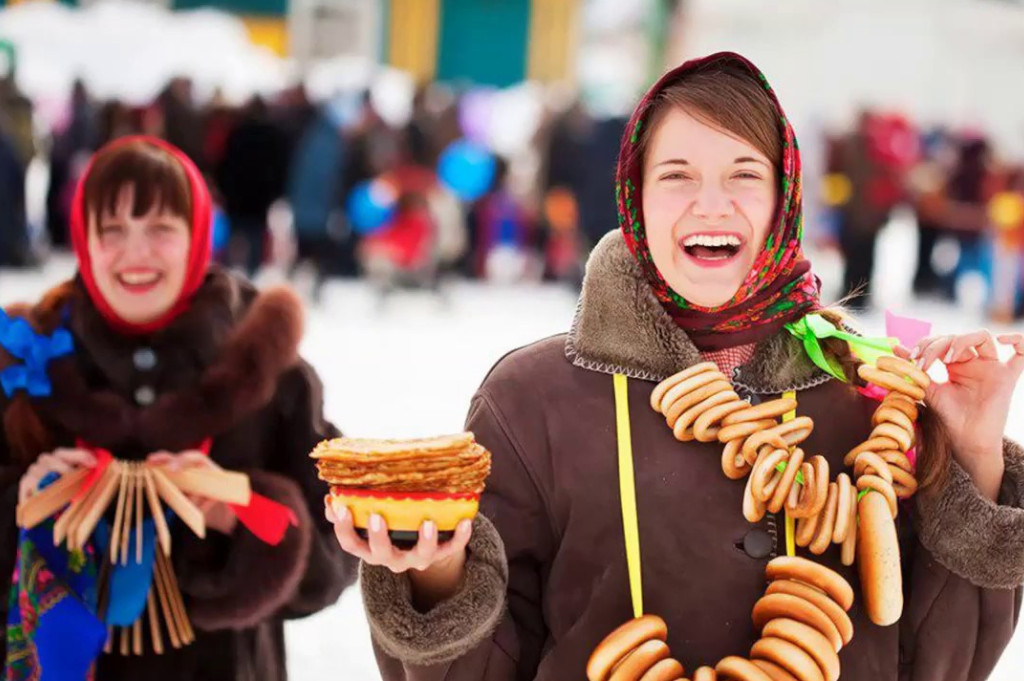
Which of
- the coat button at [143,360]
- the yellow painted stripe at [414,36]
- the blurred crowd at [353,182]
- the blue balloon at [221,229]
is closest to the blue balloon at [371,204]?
the blurred crowd at [353,182]

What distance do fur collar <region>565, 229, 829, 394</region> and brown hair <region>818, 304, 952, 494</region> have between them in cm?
4

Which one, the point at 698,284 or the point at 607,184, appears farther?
the point at 607,184

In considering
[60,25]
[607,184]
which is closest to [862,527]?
[607,184]

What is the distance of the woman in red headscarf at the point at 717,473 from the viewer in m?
1.47

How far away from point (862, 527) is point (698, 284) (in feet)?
1.15

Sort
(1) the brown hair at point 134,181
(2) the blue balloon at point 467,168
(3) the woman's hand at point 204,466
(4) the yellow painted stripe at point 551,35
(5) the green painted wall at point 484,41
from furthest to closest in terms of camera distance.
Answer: (5) the green painted wall at point 484,41, (4) the yellow painted stripe at point 551,35, (2) the blue balloon at point 467,168, (1) the brown hair at point 134,181, (3) the woman's hand at point 204,466

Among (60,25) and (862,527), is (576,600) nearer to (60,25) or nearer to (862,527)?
(862,527)

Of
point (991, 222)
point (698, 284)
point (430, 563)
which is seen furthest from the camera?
point (991, 222)

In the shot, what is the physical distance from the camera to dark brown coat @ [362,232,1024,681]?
4.98 ft

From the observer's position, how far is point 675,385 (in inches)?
59.3

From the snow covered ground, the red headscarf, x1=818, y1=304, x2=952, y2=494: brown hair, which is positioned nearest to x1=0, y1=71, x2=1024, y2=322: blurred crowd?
the snow covered ground

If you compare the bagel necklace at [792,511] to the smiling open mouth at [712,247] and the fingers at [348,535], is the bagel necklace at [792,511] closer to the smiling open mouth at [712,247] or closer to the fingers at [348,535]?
the smiling open mouth at [712,247]

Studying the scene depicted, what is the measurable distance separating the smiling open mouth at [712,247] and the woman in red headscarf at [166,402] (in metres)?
0.95

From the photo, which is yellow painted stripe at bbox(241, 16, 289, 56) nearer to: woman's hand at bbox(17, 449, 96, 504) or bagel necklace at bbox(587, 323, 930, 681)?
woman's hand at bbox(17, 449, 96, 504)
